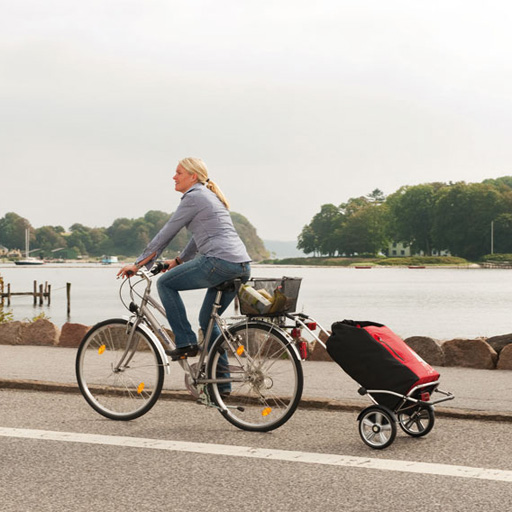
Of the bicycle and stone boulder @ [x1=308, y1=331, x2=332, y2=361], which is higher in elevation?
the bicycle

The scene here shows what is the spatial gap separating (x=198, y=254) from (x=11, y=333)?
A: 6.11 m

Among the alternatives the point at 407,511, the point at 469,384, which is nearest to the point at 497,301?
the point at 469,384

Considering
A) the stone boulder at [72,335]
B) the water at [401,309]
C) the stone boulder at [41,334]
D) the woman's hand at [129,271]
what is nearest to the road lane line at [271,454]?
the woman's hand at [129,271]

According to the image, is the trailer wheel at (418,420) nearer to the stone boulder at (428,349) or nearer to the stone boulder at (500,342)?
the stone boulder at (428,349)

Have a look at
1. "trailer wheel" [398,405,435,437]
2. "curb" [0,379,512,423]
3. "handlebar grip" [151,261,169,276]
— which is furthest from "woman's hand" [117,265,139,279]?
"trailer wheel" [398,405,435,437]

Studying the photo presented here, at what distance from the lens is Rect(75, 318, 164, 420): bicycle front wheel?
650 cm

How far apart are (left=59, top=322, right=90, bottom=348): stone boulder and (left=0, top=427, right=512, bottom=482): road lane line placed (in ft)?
→ 16.5

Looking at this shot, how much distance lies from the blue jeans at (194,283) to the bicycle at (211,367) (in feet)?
0.22

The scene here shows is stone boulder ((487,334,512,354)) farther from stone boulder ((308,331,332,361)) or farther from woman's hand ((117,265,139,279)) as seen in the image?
woman's hand ((117,265,139,279))

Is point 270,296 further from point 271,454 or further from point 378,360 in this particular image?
point 271,454

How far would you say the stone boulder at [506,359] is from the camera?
9281 mm

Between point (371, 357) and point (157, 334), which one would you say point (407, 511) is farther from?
point (157, 334)

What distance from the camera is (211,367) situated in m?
6.29

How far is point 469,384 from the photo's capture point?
Answer: 8.13 meters
